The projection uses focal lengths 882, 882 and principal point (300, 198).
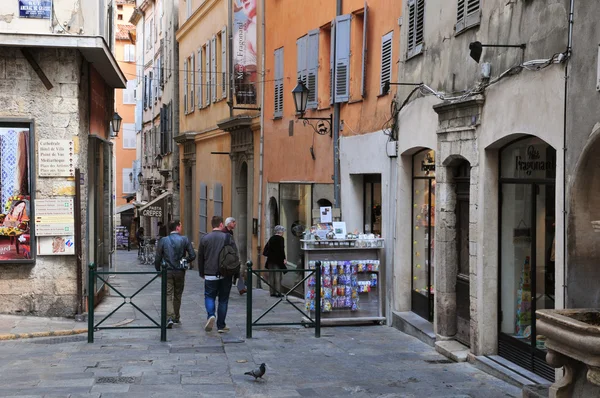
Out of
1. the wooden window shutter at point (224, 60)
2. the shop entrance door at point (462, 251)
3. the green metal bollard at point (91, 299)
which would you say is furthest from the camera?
the wooden window shutter at point (224, 60)

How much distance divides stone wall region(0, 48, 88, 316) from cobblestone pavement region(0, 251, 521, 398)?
3.40 feet

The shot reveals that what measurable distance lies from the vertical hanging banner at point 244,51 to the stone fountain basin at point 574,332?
52.5ft

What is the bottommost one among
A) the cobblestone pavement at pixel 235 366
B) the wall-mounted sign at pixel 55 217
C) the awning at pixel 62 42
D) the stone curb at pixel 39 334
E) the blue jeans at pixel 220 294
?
the cobblestone pavement at pixel 235 366

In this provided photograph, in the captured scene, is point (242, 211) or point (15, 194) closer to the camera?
point (15, 194)

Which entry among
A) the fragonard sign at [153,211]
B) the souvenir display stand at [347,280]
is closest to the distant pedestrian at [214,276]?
the souvenir display stand at [347,280]

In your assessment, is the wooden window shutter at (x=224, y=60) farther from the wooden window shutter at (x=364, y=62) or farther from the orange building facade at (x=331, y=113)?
the wooden window shutter at (x=364, y=62)

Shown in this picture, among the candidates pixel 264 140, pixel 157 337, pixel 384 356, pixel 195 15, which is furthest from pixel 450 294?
pixel 195 15

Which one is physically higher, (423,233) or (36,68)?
(36,68)

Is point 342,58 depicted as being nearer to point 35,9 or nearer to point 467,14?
point 467,14

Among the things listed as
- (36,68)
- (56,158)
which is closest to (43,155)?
(56,158)

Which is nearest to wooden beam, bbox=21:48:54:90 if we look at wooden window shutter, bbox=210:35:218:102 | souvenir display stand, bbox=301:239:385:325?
souvenir display stand, bbox=301:239:385:325

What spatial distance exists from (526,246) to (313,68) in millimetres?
9062

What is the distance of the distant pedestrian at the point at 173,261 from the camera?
13133mm

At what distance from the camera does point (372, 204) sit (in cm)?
1559
